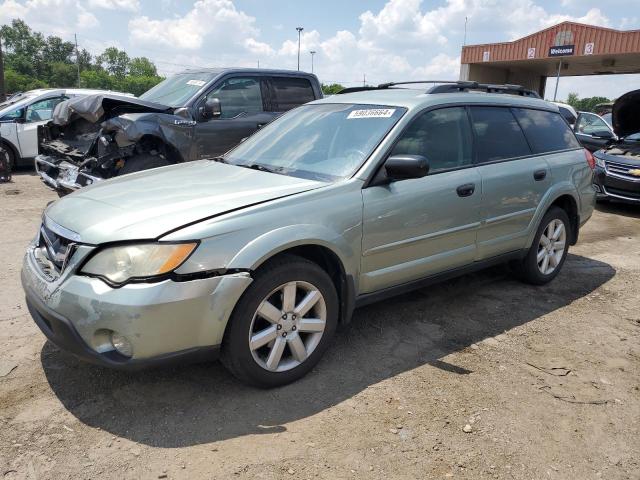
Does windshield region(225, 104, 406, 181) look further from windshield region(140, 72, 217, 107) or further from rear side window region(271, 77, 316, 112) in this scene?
rear side window region(271, 77, 316, 112)

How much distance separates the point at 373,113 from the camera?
3801 millimetres

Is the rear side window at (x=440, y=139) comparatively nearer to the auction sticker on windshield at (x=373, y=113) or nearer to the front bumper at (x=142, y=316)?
the auction sticker on windshield at (x=373, y=113)

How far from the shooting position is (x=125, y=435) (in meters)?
2.64

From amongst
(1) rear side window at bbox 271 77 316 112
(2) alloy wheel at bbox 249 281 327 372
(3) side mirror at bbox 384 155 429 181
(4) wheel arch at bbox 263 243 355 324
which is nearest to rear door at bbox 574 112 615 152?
(1) rear side window at bbox 271 77 316 112

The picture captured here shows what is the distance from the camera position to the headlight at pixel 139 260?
101 inches

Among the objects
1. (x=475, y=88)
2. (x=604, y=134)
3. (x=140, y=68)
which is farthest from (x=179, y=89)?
(x=140, y=68)

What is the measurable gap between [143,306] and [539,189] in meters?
3.54

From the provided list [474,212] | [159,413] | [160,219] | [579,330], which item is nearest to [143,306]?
[160,219]

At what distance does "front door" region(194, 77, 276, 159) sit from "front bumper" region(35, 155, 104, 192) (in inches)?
52.9

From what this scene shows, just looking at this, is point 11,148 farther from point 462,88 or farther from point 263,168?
point 462,88

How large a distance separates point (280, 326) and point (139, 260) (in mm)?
861

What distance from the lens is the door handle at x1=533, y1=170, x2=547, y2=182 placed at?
458 centimetres

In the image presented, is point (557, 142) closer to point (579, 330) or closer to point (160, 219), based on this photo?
point (579, 330)

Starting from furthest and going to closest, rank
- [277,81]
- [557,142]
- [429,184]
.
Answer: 1. [277,81]
2. [557,142]
3. [429,184]
